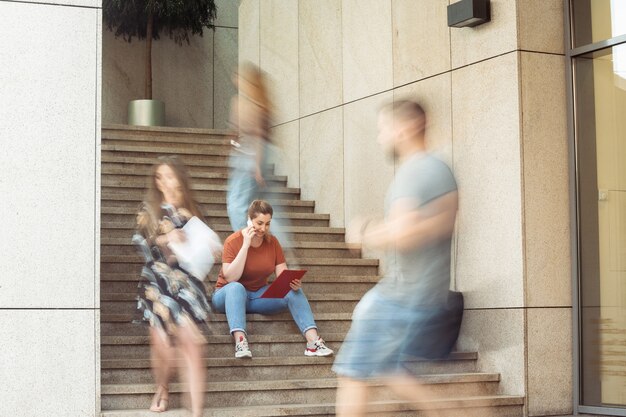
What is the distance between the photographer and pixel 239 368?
7.38 metres

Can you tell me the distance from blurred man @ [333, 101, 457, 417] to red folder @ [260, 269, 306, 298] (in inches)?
102

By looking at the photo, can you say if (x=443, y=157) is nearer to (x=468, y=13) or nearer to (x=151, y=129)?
(x=468, y=13)

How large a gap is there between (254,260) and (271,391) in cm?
114

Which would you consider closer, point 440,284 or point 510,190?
point 440,284

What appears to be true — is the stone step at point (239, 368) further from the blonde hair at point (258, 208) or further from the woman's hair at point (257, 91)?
the woman's hair at point (257, 91)

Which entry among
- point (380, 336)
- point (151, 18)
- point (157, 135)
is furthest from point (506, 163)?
point (151, 18)

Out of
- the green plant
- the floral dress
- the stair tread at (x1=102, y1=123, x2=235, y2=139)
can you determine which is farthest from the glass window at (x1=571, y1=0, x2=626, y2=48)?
the green plant

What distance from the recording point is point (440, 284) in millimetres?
5035

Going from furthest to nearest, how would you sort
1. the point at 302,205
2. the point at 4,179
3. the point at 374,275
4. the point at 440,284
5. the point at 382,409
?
the point at 302,205 → the point at 374,275 → the point at 382,409 → the point at 4,179 → the point at 440,284

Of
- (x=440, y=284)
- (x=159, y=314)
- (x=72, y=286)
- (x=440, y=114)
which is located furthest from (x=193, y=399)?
(x=440, y=114)

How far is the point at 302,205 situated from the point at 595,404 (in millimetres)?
4485

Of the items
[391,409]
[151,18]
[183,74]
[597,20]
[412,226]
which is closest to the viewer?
[412,226]

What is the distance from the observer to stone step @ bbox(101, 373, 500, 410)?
263 inches

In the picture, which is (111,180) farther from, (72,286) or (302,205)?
(72,286)
